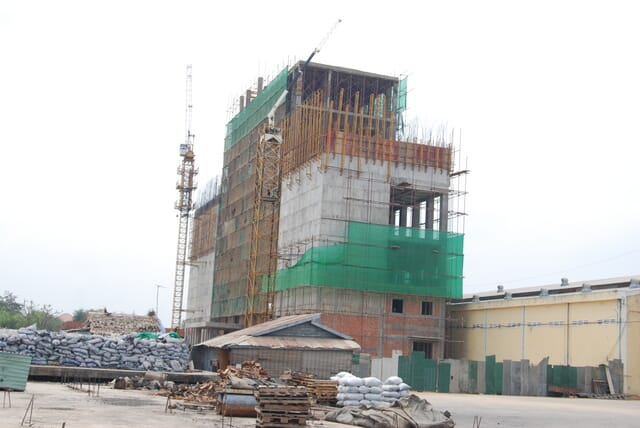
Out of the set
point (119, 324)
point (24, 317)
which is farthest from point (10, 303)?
point (119, 324)

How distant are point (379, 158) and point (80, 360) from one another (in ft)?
92.3

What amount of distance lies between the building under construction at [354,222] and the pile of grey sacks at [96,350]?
1687 cm

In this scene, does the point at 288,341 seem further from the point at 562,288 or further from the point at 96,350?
the point at 562,288

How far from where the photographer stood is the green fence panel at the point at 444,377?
4422cm

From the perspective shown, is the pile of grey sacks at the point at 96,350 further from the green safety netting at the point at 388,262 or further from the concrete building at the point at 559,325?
the concrete building at the point at 559,325

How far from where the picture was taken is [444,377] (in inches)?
1745

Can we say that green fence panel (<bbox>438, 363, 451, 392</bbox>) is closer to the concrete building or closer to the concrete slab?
the concrete building

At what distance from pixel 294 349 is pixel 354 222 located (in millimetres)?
22655

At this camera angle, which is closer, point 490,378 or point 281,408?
point 281,408

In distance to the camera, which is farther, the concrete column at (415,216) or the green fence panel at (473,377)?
the concrete column at (415,216)

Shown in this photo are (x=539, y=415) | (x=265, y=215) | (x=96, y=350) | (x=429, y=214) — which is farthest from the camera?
(x=265, y=215)

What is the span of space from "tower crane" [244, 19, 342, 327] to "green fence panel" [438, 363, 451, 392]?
77.1 ft

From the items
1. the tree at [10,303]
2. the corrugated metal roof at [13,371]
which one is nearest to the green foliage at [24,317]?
the tree at [10,303]

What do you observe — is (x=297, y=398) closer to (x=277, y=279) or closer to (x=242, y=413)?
(x=242, y=413)
